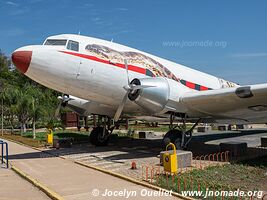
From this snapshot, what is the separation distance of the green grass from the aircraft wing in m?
2.72

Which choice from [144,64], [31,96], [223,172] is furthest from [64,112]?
[223,172]

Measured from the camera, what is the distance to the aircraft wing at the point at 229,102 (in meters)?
12.0

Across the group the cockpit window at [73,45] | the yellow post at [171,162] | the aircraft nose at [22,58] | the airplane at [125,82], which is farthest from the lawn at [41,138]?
the yellow post at [171,162]

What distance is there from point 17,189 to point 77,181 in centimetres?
169

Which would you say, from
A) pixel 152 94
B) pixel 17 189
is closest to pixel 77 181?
pixel 17 189

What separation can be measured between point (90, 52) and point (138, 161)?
16.2 feet

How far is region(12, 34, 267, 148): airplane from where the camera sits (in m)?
12.1

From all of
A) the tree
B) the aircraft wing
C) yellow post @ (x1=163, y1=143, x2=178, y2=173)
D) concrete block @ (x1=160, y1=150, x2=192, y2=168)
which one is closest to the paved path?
yellow post @ (x1=163, y1=143, x2=178, y2=173)

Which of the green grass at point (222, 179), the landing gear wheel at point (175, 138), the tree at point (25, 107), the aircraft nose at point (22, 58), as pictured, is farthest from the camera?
the tree at point (25, 107)

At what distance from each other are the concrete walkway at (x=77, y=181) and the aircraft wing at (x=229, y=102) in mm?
5487

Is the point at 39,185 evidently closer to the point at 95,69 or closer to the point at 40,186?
the point at 40,186

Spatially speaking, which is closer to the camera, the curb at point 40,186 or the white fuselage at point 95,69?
the curb at point 40,186

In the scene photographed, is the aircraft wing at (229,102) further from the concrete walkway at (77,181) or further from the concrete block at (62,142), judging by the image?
the concrete block at (62,142)

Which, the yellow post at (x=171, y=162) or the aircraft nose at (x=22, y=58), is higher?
the aircraft nose at (x=22, y=58)
